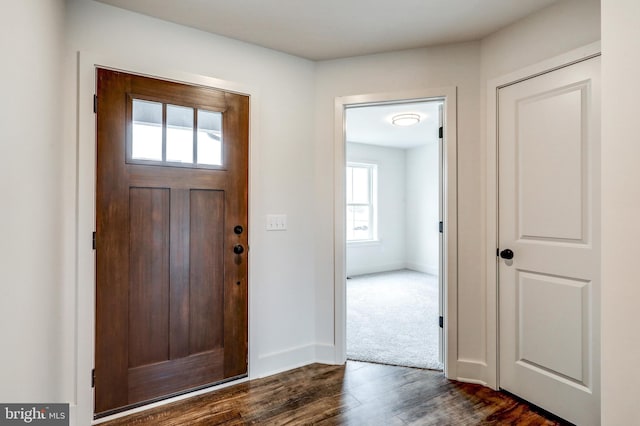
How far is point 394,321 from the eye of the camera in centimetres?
372

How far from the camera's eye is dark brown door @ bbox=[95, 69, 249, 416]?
1.96 meters

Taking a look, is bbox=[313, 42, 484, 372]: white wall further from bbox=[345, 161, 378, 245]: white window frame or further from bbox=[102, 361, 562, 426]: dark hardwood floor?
bbox=[345, 161, 378, 245]: white window frame

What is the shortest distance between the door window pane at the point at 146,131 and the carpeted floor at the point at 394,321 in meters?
2.24

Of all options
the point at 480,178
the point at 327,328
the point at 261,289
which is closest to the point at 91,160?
the point at 261,289

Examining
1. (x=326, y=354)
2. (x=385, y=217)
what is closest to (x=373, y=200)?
(x=385, y=217)

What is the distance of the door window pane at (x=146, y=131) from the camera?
2.03 m

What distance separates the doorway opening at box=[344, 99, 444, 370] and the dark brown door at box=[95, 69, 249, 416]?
2.18 m

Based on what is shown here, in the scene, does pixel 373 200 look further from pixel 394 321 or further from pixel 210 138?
pixel 210 138

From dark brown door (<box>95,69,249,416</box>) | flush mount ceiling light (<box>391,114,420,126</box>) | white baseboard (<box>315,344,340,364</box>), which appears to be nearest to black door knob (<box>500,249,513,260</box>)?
white baseboard (<box>315,344,340,364</box>)

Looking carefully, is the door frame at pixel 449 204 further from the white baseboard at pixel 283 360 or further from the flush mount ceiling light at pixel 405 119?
the flush mount ceiling light at pixel 405 119

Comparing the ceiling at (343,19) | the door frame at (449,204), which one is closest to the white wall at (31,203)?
the ceiling at (343,19)

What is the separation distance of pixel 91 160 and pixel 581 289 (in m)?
2.96

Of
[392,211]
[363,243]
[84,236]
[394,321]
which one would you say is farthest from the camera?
[392,211]

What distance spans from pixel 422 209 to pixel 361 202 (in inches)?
49.9
